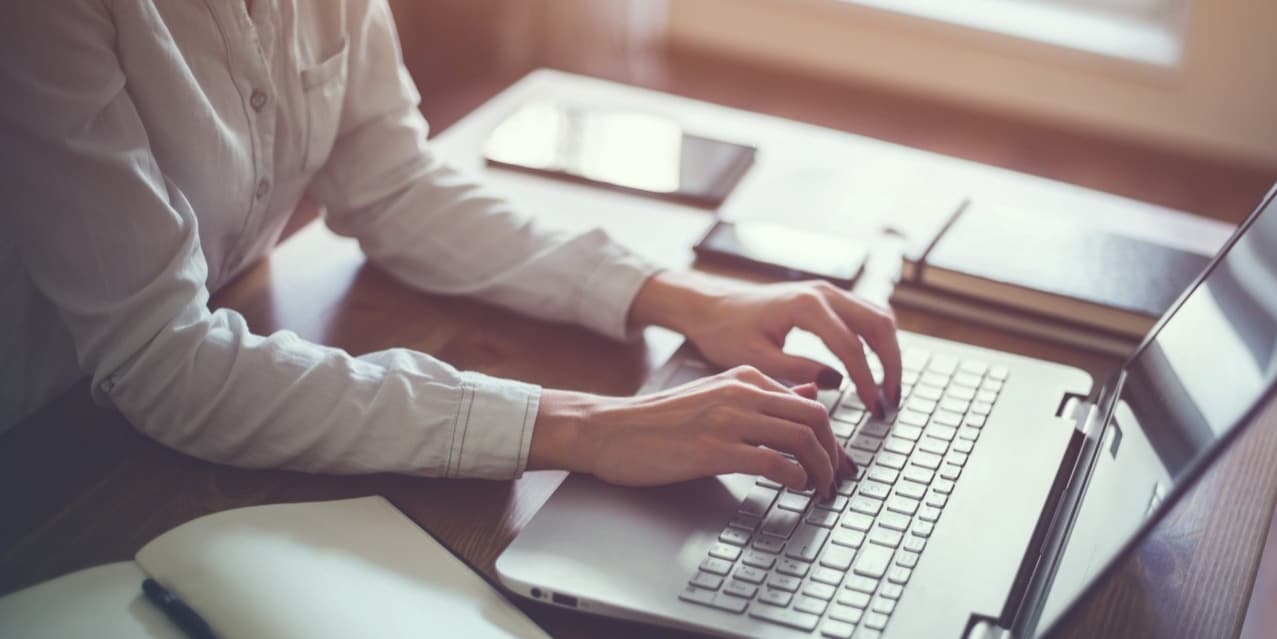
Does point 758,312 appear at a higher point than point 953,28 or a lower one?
lower

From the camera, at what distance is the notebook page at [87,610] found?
0.68 m

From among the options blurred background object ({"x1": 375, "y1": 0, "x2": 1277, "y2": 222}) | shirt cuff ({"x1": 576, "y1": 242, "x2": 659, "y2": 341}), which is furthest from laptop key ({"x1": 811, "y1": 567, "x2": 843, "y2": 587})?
blurred background object ({"x1": 375, "y1": 0, "x2": 1277, "y2": 222})

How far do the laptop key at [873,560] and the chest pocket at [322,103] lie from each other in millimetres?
598

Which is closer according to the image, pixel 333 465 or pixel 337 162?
pixel 333 465

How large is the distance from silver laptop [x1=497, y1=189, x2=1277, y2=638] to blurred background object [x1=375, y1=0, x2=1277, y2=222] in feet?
6.94

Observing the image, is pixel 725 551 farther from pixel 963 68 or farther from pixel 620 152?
pixel 963 68

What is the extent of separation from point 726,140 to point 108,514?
2.65ft

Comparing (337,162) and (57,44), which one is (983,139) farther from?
(57,44)

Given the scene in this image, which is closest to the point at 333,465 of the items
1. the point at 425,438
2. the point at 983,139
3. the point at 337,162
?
the point at 425,438

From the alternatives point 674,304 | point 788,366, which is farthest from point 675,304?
point 788,366

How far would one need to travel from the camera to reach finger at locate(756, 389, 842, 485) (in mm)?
825

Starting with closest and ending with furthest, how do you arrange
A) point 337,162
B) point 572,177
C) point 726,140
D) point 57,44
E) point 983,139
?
point 57,44, point 337,162, point 572,177, point 726,140, point 983,139

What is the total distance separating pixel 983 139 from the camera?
10.1 feet

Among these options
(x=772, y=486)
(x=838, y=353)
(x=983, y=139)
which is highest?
(x=983, y=139)
